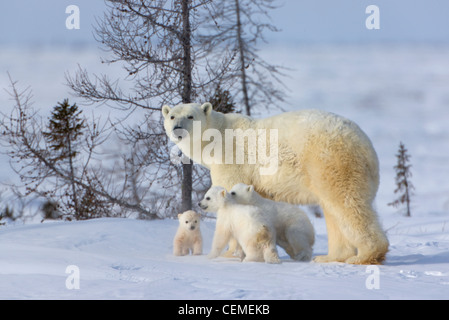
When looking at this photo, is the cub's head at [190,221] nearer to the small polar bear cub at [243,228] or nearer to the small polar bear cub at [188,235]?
the small polar bear cub at [188,235]

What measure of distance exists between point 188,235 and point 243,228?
1158mm

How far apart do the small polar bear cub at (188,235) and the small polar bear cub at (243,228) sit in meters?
0.50

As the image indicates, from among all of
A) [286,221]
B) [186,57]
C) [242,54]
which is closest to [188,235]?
[286,221]

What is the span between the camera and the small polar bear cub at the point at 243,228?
223 inches

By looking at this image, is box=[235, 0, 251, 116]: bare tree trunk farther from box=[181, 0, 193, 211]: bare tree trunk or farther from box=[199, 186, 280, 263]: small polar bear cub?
box=[199, 186, 280, 263]: small polar bear cub

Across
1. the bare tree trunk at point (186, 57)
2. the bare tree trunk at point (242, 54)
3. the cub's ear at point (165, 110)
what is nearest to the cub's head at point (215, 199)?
the cub's ear at point (165, 110)

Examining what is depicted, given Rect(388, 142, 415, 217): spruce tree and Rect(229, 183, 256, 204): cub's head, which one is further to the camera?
Rect(388, 142, 415, 217): spruce tree

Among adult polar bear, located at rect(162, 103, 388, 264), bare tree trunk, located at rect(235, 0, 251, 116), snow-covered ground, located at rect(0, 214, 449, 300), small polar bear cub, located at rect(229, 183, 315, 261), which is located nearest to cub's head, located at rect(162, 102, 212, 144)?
adult polar bear, located at rect(162, 103, 388, 264)

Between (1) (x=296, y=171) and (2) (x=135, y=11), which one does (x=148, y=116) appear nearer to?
(2) (x=135, y=11)

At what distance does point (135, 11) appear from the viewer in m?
8.96

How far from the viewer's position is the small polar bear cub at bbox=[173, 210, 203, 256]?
21.6ft

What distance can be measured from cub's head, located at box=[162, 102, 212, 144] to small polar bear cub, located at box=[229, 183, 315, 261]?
89cm
